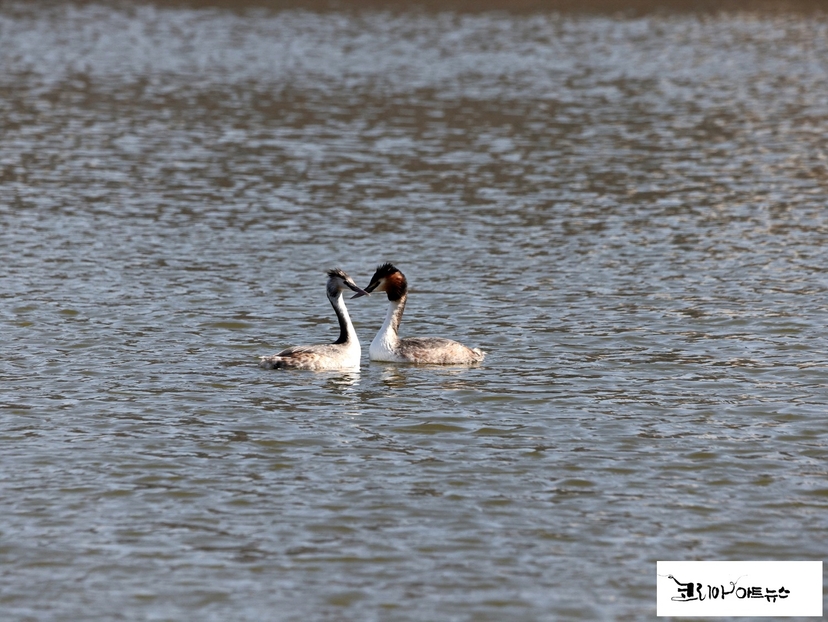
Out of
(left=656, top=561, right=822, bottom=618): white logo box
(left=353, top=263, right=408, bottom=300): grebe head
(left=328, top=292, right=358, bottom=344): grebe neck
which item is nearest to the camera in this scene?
(left=656, top=561, right=822, bottom=618): white logo box

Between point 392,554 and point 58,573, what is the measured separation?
3.00 metres

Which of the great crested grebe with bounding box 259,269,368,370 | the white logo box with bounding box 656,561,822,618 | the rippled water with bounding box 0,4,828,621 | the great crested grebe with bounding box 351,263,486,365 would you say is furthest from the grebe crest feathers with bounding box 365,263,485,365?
the white logo box with bounding box 656,561,822,618

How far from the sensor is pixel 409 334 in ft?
70.8

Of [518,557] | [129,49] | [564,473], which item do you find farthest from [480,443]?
[129,49]

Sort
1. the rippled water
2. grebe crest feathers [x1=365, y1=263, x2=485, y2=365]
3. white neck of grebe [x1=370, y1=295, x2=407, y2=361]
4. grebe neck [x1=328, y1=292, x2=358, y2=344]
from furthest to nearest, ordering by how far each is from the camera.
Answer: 1. white neck of grebe [x1=370, y1=295, x2=407, y2=361]
2. grebe neck [x1=328, y1=292, x2=358, y2=344]
3. grebe crest feathers [x1=365, y1=263, x2=485, y2=365]
4. the rippled water

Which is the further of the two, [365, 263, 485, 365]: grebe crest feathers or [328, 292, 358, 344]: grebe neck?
[328, 292, 358, 344]: grebe neck

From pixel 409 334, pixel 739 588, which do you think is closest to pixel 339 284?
pixel 409 334

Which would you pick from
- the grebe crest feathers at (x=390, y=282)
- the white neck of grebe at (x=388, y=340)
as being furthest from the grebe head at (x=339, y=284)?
the white neck of grebe at (x=388, y=340)

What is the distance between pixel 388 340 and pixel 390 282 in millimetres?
902

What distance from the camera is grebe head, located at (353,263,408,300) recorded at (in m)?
20.2

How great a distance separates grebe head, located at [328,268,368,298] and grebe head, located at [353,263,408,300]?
0.14 meters

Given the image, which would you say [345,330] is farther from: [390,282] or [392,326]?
[390,282]

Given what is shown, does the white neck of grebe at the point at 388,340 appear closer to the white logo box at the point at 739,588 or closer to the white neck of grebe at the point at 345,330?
the white neck of grebe at the point at 345,330

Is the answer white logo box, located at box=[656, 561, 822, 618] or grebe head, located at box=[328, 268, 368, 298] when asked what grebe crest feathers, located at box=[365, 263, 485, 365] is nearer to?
grebe head, located at box=[328, 268, 368, 298]
